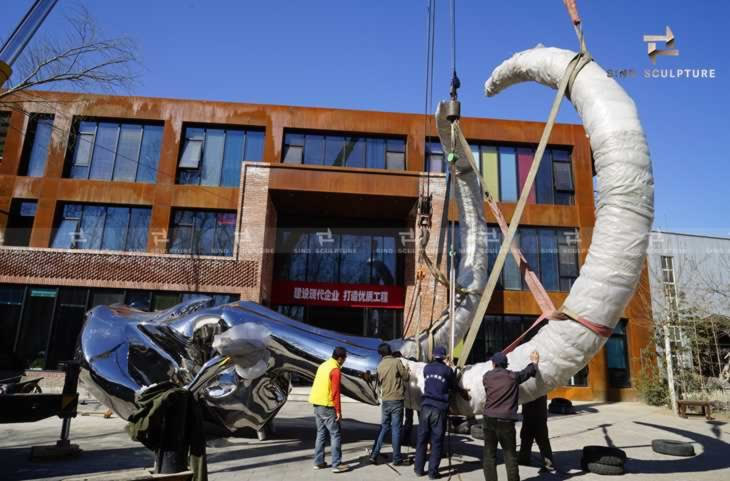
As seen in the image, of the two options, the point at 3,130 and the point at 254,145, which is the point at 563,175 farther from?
the point at 3,130

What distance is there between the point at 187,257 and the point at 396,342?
12933 mm

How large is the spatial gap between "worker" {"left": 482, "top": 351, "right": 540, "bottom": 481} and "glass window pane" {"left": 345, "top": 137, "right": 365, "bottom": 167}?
1728 cm

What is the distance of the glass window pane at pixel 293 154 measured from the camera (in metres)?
22.3

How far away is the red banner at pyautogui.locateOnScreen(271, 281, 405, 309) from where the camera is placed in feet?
70.0

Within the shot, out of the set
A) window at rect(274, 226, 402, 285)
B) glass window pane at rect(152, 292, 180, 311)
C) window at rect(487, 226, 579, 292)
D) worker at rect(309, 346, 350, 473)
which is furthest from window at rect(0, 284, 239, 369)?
worker at rect(309, 346, 350, 473)

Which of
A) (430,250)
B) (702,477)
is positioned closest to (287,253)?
(430,250)

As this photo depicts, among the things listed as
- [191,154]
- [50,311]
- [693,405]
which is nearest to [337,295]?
[191,154]

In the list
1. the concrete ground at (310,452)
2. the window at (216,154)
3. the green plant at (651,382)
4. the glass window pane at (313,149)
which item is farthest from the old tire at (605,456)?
the window at (216,154)

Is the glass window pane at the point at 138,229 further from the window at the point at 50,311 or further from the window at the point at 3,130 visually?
the window at the point at 3,130

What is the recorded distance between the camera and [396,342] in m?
9.50

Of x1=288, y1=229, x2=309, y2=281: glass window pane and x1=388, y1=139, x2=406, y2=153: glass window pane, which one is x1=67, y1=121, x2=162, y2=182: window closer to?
x1=288, y1=229, x2=309, y2=281: glass window pane

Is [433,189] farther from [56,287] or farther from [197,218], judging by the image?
[56,287]

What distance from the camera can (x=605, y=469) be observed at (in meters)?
7.13

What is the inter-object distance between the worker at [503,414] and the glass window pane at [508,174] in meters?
17.7
